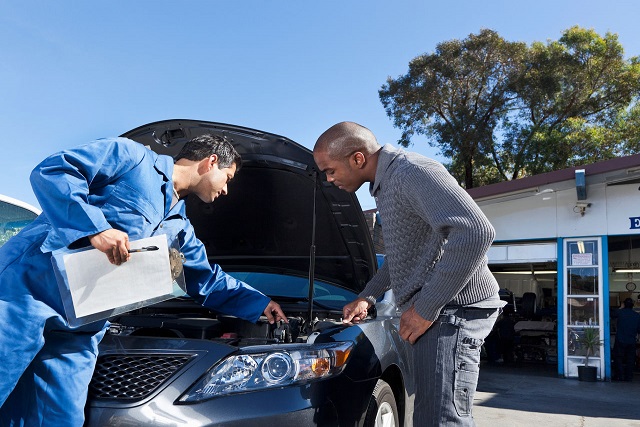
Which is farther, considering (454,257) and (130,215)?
(130,215)

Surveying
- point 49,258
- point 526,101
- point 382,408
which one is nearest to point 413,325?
point 382,408

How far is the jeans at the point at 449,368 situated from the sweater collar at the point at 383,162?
0.57 metres

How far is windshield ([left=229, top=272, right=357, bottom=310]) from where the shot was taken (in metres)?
4.04

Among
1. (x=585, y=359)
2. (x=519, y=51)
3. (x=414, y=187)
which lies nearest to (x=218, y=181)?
(x=414, y=187)

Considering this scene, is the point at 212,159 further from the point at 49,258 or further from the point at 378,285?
the point at 378,285

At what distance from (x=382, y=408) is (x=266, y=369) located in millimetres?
881

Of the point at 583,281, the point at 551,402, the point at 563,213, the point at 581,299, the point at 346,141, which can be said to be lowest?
the point at 551,402

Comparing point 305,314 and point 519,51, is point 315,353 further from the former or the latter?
point 519,51

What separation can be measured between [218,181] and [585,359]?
1094 cm

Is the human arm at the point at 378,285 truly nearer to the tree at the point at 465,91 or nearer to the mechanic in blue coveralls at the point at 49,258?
the mechanic in blue coveralls at the point at 49,258

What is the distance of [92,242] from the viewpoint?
200 centimetres

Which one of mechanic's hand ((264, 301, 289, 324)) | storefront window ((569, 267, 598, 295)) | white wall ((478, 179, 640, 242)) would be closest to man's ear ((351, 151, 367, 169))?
mechanic's hand ((264, 301, 289, 324))

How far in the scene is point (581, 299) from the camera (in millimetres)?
11836

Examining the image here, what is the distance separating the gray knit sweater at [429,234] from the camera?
6.53 feet
